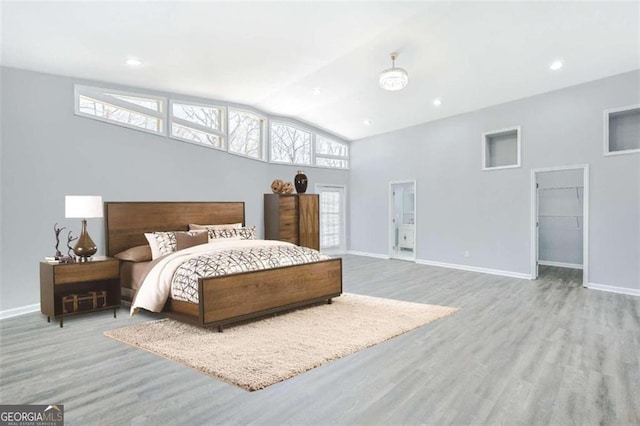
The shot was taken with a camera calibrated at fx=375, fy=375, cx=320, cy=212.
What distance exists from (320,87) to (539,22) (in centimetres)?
316

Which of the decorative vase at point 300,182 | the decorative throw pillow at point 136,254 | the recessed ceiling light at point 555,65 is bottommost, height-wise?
the decorative throw pillow at point 136,254

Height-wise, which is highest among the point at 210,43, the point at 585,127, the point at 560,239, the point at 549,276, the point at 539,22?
the point at 539,22

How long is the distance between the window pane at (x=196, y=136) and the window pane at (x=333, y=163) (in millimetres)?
3000

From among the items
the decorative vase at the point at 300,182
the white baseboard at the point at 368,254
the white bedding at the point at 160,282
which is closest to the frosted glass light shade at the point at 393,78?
the decorative vase at the point at 300,182

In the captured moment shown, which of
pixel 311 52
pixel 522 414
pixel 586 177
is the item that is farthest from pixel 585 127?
pixel 522 414

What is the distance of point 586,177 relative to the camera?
5.54 metres

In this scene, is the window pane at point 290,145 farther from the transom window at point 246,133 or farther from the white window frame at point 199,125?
the white window frame at point 199,125

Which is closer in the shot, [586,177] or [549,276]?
[586,177]

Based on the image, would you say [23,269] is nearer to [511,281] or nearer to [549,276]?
[511,281]

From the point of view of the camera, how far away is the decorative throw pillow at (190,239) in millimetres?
4684

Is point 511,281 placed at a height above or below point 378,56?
below

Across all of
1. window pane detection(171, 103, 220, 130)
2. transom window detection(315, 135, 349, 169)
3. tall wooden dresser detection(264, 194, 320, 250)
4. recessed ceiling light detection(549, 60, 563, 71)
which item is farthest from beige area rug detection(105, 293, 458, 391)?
transom window detection(315, 135, 349, 169)

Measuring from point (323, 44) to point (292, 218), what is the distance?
327cm

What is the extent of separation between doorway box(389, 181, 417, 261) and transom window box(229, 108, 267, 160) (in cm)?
309
